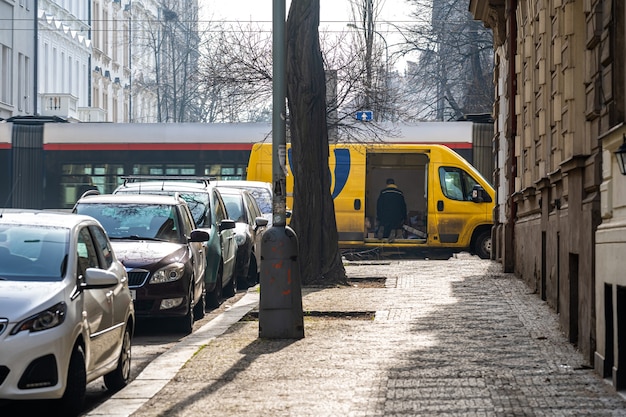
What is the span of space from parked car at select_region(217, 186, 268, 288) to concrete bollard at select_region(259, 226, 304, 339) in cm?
829

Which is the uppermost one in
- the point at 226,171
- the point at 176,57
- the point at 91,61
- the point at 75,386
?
the point at 176,57

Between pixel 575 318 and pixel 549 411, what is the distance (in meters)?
4.08

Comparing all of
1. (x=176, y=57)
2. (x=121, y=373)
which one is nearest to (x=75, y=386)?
(x=121, y=373)

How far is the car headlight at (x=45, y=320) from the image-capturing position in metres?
8.27

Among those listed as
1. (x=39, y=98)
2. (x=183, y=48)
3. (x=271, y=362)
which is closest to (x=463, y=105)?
(x=39, y=98)

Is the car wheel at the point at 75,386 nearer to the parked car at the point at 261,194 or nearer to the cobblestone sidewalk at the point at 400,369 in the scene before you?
the cobblestone sidewalk at the point at 400,369

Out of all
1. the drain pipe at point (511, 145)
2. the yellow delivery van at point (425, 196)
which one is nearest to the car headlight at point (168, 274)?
the drain pipe at point (511, 145)

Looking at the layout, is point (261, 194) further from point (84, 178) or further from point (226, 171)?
point (84, 178)

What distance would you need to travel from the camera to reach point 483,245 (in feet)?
100

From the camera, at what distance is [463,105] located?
48938mm

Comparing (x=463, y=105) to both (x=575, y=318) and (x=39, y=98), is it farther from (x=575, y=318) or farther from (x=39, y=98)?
(x=575, y=318)

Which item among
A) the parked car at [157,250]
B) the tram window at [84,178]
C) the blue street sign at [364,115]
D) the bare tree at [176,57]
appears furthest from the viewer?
Answer: the bare tree at [176,57]

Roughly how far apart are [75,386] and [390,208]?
74.9 feet

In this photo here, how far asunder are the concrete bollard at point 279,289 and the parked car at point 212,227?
4357 mm
